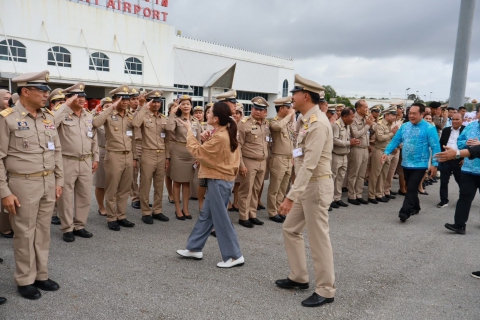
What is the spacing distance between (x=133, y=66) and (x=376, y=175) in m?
24.8

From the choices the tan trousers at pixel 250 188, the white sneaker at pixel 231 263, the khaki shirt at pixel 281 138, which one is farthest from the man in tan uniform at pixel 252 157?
the white sneaker at pixel 231 263

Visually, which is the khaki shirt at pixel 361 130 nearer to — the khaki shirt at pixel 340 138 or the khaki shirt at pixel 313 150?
the khaki shirt at pixel 340 138

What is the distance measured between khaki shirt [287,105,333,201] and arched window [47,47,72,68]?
24.4 m

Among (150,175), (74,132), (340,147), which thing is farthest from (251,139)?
(74,132)

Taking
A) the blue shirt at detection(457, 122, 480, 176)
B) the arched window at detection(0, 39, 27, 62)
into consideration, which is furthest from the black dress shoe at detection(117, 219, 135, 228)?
the arched window at detection(0, 39, 27, 62)

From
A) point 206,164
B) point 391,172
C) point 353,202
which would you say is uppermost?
point 206,164

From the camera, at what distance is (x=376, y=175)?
813 centimetres

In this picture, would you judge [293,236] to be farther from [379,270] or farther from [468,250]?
[468,250]

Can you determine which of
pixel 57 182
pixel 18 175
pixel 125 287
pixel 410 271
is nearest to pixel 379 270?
pixel 410 271

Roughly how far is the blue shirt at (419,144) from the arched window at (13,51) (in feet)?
73.8

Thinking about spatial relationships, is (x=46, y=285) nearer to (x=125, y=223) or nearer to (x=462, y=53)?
(x=125, y=223)

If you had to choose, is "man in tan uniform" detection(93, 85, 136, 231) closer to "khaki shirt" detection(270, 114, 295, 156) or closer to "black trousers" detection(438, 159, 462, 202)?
"khaki shirt" detection(270, 114, 295, 156)

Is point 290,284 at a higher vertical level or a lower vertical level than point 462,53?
lower

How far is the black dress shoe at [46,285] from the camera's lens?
3546 millimetres
